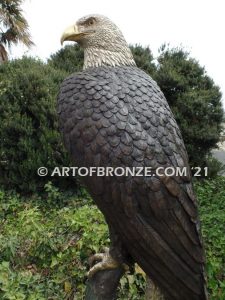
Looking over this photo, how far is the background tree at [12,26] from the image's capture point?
782 centimetres

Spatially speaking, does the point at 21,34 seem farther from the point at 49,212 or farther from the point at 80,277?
the point at 80,277

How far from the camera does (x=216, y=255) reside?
3.01 m

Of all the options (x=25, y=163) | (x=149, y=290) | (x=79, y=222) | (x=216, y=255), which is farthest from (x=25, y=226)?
(x=149, y=290)

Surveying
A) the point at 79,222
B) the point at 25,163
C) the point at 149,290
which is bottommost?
the point at 149,290

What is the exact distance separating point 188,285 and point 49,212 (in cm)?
299

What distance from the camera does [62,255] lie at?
2971 mm

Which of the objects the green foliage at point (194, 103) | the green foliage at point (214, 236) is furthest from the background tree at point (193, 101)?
the green foliage at point (214, 236)

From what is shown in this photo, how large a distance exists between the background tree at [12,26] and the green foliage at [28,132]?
11.9ft

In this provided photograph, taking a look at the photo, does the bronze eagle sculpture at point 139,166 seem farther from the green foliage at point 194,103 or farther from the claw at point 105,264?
the green foliage at point 194,103

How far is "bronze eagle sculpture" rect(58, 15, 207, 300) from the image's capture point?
4.62 ft

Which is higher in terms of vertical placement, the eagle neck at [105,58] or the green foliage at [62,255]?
the eagle neck at [105,58]

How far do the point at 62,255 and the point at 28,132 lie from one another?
193 cm

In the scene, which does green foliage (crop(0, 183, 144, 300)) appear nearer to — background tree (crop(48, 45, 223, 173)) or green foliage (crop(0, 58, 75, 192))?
green foliage (crop(0, 58, 75, 192))

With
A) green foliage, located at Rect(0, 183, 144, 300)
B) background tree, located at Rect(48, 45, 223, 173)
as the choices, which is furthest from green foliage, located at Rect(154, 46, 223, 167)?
green foliage, located at Rect(0, 183, 144, 300)
